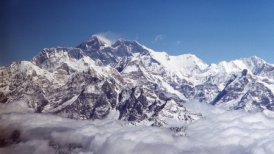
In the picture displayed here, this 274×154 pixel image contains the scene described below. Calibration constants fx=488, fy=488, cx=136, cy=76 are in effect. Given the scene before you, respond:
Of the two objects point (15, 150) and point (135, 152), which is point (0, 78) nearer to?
point (15, 150)

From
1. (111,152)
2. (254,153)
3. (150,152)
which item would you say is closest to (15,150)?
(111,152)

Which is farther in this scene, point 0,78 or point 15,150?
point 0,78

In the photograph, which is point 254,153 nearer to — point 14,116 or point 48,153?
point 48,153

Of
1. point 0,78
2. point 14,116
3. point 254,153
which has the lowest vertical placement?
point 254,153

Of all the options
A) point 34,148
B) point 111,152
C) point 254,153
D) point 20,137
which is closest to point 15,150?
point 34,148

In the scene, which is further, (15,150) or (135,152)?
(135,152)

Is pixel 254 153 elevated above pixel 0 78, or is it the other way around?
pixel 0 78

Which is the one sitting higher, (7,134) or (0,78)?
(0,78)

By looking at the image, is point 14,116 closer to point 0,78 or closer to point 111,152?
point 0,78
